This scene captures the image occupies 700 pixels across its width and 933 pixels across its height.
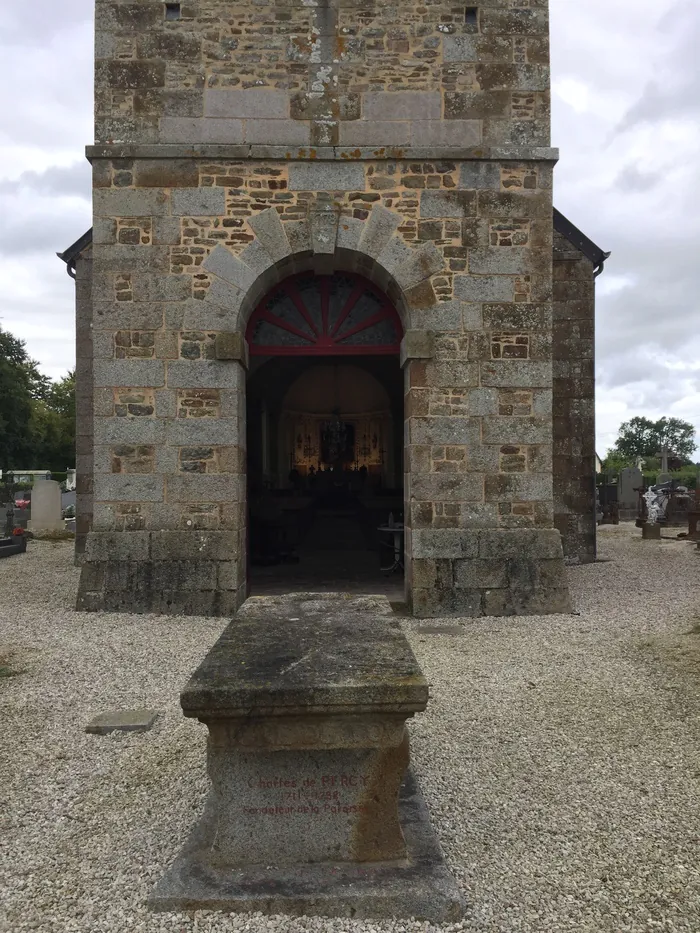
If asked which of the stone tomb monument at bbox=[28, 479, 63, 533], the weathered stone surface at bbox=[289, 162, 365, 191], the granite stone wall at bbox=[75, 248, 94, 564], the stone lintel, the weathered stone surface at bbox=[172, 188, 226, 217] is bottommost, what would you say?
the stone tomb monument at bbox=[28, 479, 63, 533]

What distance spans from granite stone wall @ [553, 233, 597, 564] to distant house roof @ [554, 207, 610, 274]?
14 centimetres

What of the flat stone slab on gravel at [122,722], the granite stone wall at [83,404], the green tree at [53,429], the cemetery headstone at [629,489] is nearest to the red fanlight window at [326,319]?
the granite stone wall at [83,404]

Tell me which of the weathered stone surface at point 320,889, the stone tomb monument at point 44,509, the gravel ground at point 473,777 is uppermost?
the stone tomb monument at point 44,509

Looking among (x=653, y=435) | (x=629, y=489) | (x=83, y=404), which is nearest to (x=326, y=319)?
(x=83, y=404)

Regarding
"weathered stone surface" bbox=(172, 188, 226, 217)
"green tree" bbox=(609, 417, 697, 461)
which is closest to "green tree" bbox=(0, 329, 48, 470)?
"weathered stone surface" bbox=(172, 188, 226, 217)

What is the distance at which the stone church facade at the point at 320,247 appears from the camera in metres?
6.87

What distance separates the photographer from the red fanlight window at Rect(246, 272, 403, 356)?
25.0 feet

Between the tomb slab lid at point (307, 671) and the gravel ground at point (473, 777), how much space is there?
0.70 meters

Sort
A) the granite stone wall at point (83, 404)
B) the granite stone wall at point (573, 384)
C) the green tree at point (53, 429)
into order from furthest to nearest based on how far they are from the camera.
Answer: the green tree at point (53, 429) → the granite stone wall at point (83, 404) → the granite stone wall at point (573, 384)

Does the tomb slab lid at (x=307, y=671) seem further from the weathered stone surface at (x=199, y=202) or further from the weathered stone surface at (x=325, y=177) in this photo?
the weathered stone surface at (x=325, y=177)

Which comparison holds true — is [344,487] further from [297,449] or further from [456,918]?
[456,918]

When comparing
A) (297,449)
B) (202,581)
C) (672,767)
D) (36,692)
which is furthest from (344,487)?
(672,767)

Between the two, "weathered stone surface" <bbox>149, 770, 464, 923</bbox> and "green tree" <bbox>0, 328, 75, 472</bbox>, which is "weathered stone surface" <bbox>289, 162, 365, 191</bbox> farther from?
"green tree" <bbox>0, 328, 75, 472</bbox>

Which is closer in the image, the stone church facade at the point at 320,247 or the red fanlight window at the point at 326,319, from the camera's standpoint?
the stone church facade at the point at 320,247
